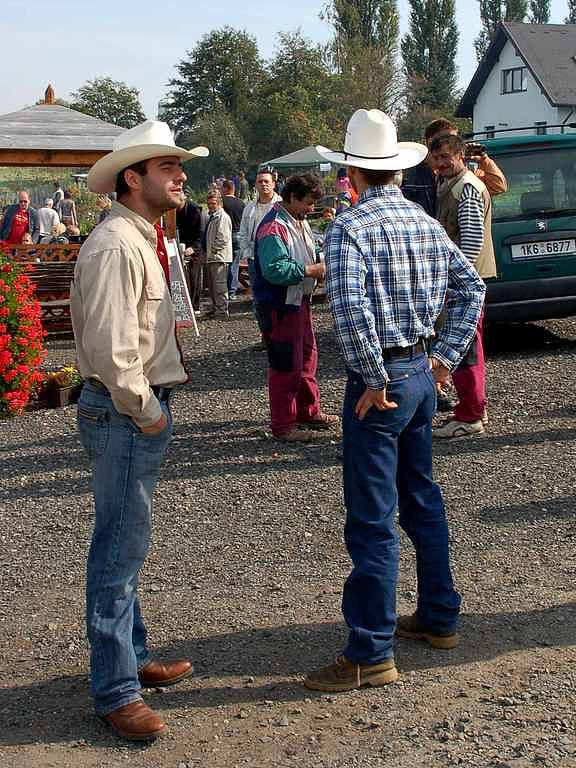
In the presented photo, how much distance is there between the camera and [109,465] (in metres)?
3.79

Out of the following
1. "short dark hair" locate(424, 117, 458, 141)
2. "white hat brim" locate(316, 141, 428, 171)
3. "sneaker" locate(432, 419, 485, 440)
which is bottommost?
"sneaker" locate(432, 419, 485, 440)

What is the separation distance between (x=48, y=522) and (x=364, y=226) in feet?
10.6

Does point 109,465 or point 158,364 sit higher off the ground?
point 158,364

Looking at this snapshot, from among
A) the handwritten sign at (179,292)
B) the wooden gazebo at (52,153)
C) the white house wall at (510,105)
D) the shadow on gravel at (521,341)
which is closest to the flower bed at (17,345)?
the handwritten sign at (179,292)

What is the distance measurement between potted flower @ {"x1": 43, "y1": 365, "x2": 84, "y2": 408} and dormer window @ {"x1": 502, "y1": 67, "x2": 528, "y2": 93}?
53.0m

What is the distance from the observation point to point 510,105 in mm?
60625

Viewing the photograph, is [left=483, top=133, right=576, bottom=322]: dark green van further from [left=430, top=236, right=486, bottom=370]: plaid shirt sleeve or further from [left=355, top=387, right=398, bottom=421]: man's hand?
[left=355, top=387, right=398, bottom=421]: man's hand

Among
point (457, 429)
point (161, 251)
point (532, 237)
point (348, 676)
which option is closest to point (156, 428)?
point (161, 251)

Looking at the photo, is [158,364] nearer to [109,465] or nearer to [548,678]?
[109,465]

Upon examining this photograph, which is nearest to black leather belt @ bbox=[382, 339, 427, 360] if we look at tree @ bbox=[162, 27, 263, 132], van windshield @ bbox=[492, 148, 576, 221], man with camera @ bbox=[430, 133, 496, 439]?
man with camera @ bbox=[430, 133, 496, 439]

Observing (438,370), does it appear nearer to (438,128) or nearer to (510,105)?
(438,128)

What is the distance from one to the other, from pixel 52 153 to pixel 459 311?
41.3 ft

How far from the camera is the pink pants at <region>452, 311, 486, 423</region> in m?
7.70

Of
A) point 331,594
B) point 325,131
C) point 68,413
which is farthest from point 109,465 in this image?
point 325,131
